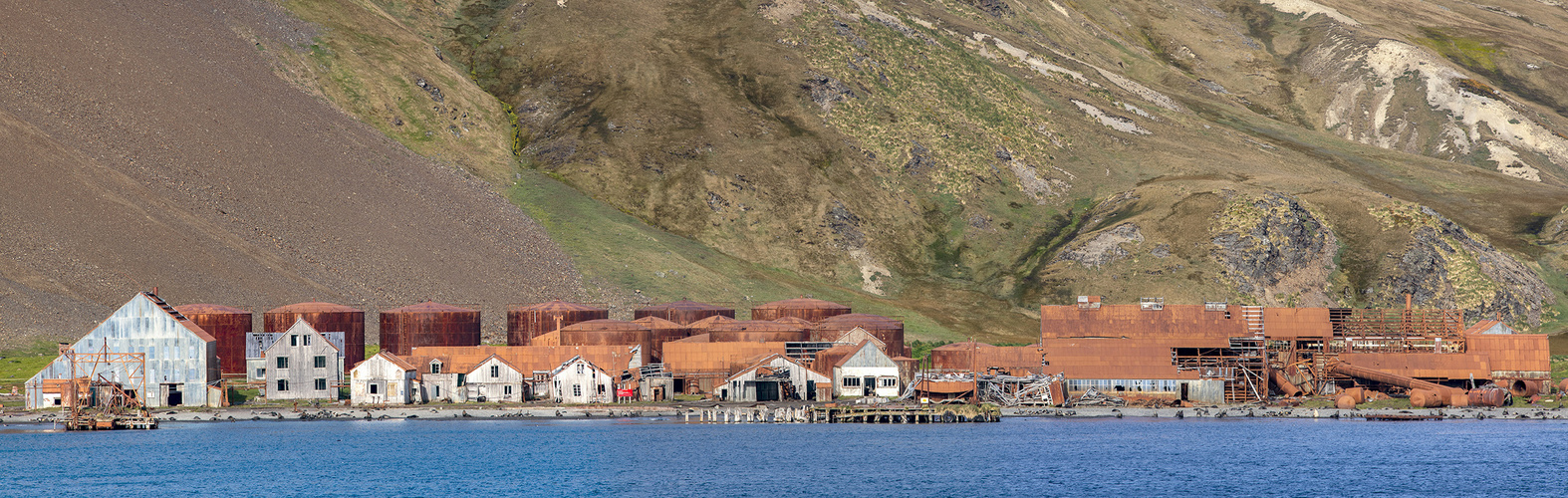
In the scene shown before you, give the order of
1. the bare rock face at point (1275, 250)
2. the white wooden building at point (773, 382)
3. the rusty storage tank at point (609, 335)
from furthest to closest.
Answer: the bare rock face at point (1275, 250), the rusty storage tank at point (609, 335), the white wooden building at point (773, 382)

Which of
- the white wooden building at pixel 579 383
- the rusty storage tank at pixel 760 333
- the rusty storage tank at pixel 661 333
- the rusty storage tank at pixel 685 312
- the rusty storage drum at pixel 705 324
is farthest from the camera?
the rusty storage tank at pixel 685 312

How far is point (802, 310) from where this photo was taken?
15012 cm

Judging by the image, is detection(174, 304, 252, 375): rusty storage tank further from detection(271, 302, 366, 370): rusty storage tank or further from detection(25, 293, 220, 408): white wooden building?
detection(25, 293, 220, 408): white wooden building

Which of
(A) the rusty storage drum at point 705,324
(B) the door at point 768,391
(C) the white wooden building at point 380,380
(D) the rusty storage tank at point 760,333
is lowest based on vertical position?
(B) the door at point 768,391

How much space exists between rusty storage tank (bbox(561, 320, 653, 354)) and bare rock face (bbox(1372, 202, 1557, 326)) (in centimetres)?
8733

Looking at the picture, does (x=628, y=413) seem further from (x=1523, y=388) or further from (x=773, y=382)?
(x=1523, y=388)

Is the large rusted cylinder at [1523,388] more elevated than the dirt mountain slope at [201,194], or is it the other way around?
the dirt mountain slope at [201,194]

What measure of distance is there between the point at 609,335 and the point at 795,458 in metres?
34.2

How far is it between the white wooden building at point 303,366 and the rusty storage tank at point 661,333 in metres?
23.9

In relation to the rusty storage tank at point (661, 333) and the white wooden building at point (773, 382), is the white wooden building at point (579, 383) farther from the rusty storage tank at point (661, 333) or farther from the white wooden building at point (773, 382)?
the white wooden building at point (773, 382)

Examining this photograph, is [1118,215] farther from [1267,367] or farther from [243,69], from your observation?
[243,69]

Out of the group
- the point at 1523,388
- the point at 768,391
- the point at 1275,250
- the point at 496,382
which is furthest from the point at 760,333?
the point at 1275,250

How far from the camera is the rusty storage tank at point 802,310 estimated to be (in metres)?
150

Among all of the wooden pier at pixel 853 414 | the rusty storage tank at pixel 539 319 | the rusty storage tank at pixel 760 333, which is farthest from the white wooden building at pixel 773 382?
the rusty storage tank at pixel 539 319
